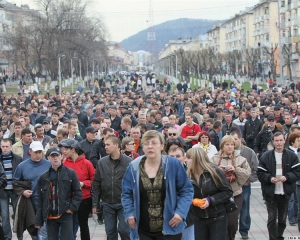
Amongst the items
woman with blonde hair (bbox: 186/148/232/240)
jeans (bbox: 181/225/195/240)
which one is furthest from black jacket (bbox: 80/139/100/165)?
jeans (bbox: 181/225/195/240)

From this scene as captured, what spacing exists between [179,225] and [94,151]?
14.0 ft

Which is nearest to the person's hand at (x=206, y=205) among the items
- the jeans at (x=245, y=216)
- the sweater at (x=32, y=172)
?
the sweater at (x=32, y=172)

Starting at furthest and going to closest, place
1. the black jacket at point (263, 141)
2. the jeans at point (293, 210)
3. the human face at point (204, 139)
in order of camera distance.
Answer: the black jacket at point (263, 141) → the jeans at point (293, 210) → the human face at point (204, 139)

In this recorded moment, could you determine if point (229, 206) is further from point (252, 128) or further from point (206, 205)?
point (252, 128)

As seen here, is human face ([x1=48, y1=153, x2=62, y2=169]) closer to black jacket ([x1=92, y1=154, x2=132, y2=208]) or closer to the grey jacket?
black jacket ([x1=92, y1=154, x2=132, y2=208])

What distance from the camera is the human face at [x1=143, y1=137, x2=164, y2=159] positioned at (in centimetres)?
554

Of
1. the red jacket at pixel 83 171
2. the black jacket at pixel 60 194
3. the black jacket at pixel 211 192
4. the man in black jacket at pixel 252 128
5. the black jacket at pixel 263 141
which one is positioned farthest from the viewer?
the man in black jacket at pixel 252 128

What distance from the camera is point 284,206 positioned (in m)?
8.47

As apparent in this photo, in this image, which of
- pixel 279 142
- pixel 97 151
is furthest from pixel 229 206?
pixel 97 151

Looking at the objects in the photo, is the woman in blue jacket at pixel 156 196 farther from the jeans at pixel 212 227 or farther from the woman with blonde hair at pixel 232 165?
the woman with blonde hair at pixel 232 165

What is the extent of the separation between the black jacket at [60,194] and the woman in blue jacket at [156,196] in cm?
184

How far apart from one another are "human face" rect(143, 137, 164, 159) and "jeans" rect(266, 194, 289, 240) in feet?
11.1

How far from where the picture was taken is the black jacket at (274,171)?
8.33 m

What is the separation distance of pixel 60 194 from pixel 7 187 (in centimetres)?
200
